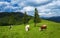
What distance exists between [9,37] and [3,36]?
312cm

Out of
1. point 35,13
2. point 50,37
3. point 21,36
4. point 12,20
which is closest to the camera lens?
point 50,37

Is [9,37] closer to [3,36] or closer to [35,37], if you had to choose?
[3,36]

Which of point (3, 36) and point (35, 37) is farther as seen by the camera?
point (3, 36)

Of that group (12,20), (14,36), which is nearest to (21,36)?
(14,36)

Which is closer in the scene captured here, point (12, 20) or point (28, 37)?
point (28, 37)

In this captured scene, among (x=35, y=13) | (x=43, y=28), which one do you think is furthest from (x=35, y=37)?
(x=35, y=13)

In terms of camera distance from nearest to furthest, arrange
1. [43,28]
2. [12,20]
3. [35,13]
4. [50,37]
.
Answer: [50,37], [43,28], [35,13], [12,20]

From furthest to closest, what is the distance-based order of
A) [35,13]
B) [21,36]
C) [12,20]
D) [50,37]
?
[12,20]
[35,13]
[21,36]
[50,37]

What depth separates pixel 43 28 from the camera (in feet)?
186

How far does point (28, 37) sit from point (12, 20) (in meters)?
78.9

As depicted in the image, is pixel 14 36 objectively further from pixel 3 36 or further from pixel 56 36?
pixel 56 36

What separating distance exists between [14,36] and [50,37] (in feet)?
35.3

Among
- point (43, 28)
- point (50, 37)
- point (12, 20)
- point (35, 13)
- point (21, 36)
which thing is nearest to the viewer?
point (50, 37)

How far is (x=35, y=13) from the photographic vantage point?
85562 millimetres
